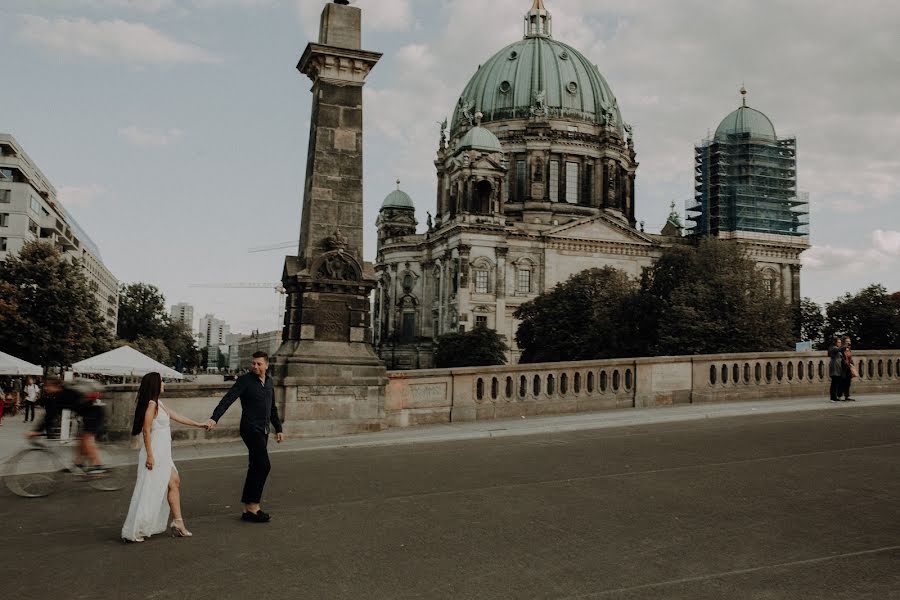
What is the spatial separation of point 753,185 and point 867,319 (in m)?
32.2

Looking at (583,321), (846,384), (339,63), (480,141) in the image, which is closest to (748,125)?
(480,141)

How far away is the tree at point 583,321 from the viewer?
5919cm

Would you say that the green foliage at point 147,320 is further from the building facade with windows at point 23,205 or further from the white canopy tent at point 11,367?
the white canopy tent at point 11,367

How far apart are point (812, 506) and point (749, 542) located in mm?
1849

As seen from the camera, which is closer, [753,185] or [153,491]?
[153,491]

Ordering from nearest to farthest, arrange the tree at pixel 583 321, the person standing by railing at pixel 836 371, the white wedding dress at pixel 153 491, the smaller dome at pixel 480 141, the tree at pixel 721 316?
the white wedding dress at pixel 153 491
the person standing by railing at pixel 836 371
the tree at pixel 721 316
the tree at pixel 583 321
the smaller dome at pixel 480 141

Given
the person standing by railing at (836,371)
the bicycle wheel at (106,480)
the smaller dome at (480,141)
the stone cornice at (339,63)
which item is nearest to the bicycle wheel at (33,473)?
the bicycle wheel at (106,480)

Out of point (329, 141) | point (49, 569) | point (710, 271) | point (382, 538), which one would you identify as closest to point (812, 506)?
point (382, 538)

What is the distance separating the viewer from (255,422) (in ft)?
29.1

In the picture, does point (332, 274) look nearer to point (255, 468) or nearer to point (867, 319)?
point (255, 468)

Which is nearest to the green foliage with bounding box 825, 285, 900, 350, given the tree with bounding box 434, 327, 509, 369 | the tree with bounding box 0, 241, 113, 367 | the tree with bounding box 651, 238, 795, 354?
the tree with bounding box 651, 238, 795, 354

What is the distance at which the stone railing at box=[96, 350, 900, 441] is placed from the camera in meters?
16.5

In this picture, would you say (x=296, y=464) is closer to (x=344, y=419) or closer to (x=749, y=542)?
(x=344, y=419)

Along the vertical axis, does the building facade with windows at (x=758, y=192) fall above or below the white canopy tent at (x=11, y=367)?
above
